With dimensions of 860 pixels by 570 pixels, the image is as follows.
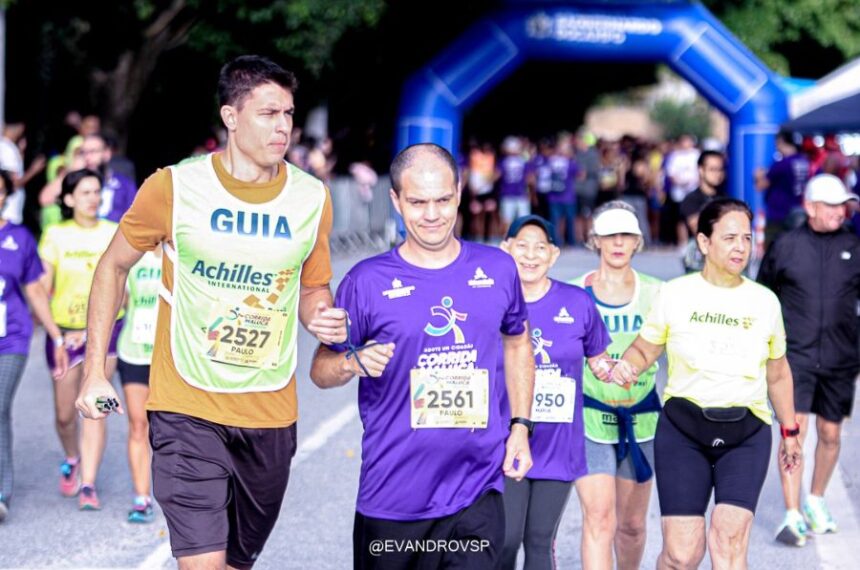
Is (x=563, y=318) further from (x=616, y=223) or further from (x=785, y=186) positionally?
(x=785, y=186)

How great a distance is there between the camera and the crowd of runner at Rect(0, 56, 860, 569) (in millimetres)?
4957

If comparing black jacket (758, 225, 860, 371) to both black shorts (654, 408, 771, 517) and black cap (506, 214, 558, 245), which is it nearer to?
black cap (506, 214, 558, 245)

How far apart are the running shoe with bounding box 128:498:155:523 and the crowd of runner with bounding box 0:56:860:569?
3 centimetres

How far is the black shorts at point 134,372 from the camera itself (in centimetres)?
845

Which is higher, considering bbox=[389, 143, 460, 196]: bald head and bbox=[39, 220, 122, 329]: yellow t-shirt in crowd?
bbox=[389, 143, 460, 196]: bald head

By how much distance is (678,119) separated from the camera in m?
115

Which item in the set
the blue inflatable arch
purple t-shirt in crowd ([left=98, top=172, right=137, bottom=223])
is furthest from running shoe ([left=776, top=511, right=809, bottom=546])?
the blue inflatable arch

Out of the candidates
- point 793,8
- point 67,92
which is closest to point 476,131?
point 793,8

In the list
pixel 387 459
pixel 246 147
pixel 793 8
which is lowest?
pixel 387 459

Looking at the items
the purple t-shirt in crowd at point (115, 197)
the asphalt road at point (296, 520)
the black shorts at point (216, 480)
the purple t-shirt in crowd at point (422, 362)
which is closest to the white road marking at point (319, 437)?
the asphalt road at point (296, 520)

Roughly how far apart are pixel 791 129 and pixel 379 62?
44.0ft

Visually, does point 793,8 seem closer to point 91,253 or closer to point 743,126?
point 743,126

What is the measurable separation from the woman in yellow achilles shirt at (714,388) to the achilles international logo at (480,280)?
55.7 inches

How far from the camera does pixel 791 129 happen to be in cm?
1554
